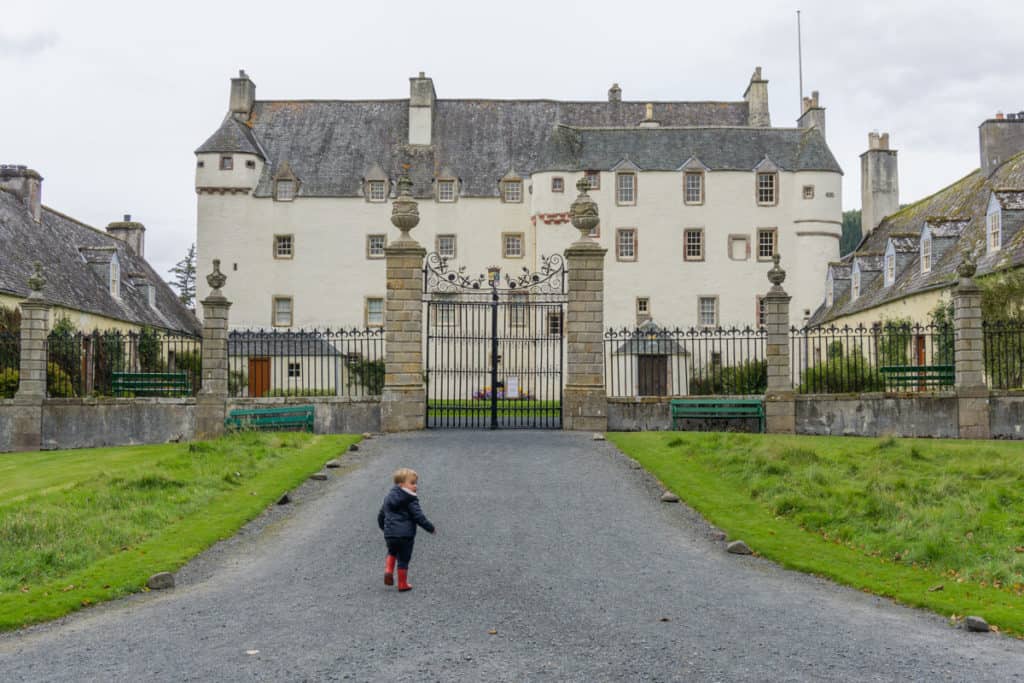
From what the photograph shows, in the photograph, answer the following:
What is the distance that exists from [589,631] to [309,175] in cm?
→ 4404

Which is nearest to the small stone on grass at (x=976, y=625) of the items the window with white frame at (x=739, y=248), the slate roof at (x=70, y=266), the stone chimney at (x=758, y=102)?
the slate roof at (x=70, y=266)

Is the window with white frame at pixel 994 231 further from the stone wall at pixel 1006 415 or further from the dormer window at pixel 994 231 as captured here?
the stone wall at pixel 1006 415

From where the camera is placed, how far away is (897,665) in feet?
23.3

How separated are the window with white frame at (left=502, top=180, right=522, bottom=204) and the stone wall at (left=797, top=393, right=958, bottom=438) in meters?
30.0

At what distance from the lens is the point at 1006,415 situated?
20.5 metres

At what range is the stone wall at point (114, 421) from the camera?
69.1 ft

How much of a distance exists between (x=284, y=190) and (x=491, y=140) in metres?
11.1

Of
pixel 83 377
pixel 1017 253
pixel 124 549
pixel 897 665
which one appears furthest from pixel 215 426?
pixel 1017 253

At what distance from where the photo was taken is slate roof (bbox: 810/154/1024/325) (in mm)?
27734

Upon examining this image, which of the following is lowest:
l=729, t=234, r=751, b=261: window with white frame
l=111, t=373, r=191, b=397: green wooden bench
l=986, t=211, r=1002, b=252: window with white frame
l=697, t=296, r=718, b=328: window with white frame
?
l=111, t=373, r=191, b=397: green wooden bench

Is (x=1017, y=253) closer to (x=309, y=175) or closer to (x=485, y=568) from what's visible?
(x=485, y=568)

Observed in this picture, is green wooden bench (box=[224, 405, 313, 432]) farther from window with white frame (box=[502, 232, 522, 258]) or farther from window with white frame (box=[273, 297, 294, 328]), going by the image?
window with white frame (box=[502, 232, 522, 258])

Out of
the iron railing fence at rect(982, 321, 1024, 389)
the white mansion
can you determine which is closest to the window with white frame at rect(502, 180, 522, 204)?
the white mansion

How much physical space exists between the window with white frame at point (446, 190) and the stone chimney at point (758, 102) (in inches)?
656
